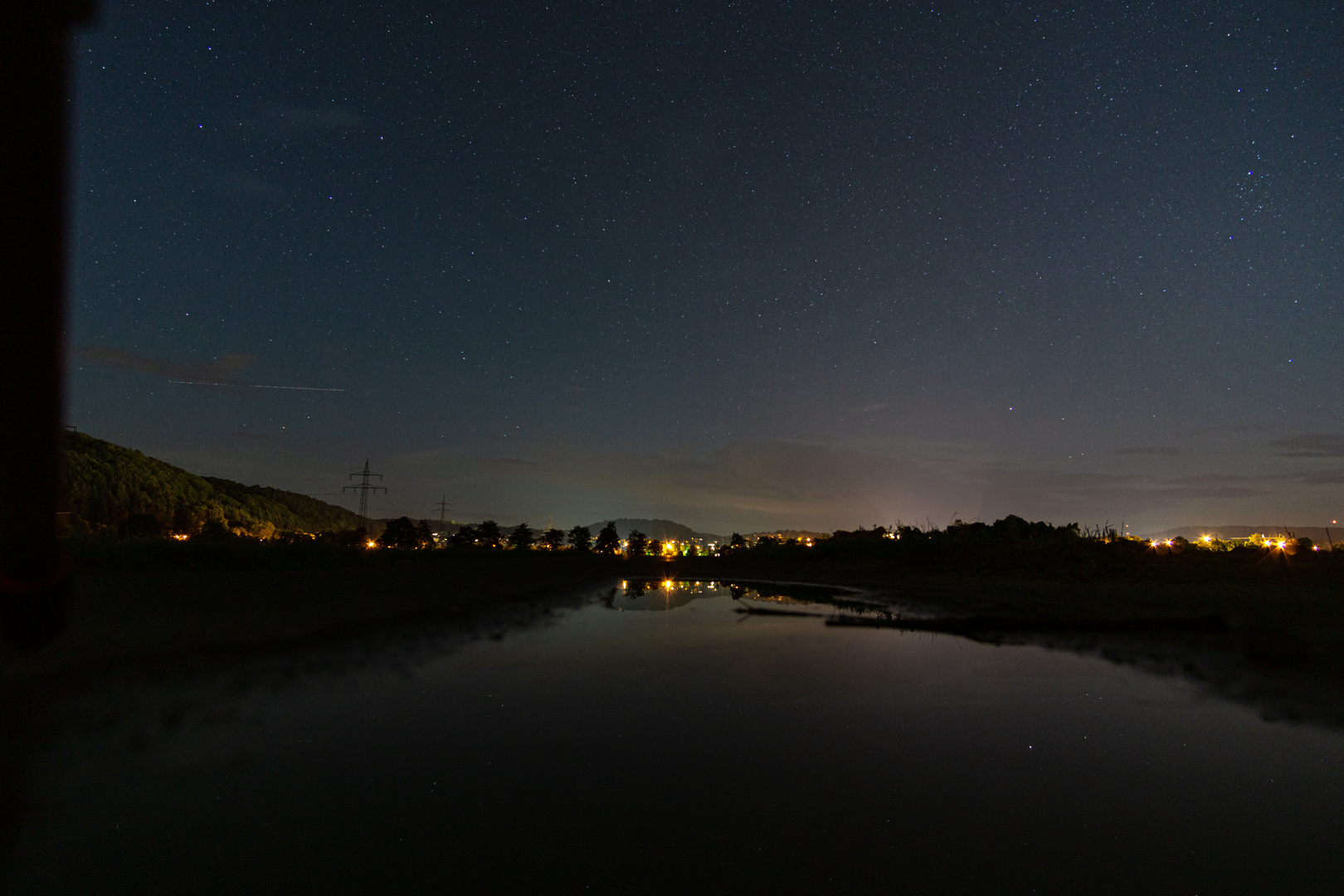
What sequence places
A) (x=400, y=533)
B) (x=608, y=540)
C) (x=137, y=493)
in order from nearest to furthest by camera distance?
(x=400, y=533), (x=137, y=493), (x=608, y=540)

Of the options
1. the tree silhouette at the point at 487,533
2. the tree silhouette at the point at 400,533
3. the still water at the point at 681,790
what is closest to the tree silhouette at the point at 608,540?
the tree silhouette at the point at 487,533

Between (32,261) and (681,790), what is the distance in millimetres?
5491

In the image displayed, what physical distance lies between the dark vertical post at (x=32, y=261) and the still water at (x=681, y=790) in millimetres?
2053

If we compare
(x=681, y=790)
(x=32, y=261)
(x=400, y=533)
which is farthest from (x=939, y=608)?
(x=400, y=533)

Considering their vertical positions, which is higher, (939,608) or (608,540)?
(939,608)

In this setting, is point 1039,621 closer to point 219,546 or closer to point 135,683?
point 135,683

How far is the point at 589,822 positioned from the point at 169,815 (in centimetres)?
272


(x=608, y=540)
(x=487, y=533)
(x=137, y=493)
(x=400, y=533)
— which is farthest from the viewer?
(x=608, y=540)

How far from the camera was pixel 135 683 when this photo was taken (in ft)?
21.7

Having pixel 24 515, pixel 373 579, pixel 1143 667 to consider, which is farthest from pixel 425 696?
pixel 373 579

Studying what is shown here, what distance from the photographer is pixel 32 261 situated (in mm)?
3582

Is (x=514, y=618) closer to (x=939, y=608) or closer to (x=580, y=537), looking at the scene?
(x=939, y=608)

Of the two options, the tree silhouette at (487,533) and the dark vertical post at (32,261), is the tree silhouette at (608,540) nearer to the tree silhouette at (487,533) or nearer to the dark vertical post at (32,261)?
the tree silhouette at (487,533)

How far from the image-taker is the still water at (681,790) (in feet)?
10.7
